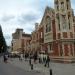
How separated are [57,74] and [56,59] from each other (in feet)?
70.4

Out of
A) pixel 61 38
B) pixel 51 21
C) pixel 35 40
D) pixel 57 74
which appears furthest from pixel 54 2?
pixel 57 74

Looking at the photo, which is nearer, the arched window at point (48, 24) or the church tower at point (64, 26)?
the church tower at point (64, 26)

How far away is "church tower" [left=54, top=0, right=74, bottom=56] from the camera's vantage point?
40156 millimetres

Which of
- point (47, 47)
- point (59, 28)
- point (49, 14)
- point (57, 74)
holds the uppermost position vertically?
point (49, 14)

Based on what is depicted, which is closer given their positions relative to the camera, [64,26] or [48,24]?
[64,26]

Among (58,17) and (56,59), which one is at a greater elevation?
(58,17)

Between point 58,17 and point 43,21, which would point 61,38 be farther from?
point 43,21

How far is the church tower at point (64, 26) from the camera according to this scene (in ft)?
132

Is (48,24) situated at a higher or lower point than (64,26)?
higher

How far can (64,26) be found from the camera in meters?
42.1

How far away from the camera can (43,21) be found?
53000 millimetres

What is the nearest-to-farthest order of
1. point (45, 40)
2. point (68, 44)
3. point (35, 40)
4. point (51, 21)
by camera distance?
point (68, 44)
point (51, 21)
point (45, 40)
point (35, 40)

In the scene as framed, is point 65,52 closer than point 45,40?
Yes

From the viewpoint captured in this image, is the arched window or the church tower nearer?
the church tower
